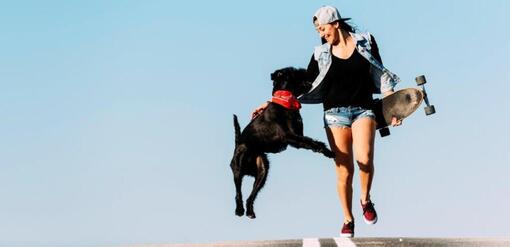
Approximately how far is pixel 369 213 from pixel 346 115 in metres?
1.09

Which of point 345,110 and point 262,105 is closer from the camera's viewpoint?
point 345,110

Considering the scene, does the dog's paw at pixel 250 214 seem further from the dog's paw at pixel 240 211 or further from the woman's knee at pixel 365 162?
the woman's knee at pixel 365 162

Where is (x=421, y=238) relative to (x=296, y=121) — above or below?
below

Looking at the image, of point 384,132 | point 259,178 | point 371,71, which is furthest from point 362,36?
point 259,178

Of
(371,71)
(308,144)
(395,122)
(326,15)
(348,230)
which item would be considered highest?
(326,15)

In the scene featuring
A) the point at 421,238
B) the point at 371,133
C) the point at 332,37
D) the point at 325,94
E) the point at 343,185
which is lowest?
the point at 421,238

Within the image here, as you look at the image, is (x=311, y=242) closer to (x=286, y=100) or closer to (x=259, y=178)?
(x=259, y=178)

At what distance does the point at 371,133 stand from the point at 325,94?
1.96ft

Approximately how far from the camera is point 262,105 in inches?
287

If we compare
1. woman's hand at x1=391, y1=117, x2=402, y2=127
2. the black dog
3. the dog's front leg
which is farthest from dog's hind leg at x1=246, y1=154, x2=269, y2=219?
woman's hand at x1=391, y1=117, x2=402, y2=127

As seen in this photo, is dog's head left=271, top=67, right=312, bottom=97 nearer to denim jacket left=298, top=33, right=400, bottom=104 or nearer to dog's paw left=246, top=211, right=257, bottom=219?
denim jacket left=298, top=33, right=400, bottom=104

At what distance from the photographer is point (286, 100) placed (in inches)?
282

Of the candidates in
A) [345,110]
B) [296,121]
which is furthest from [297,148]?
[345,110]

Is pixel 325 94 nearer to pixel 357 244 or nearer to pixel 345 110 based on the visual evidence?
pixel 345 110
